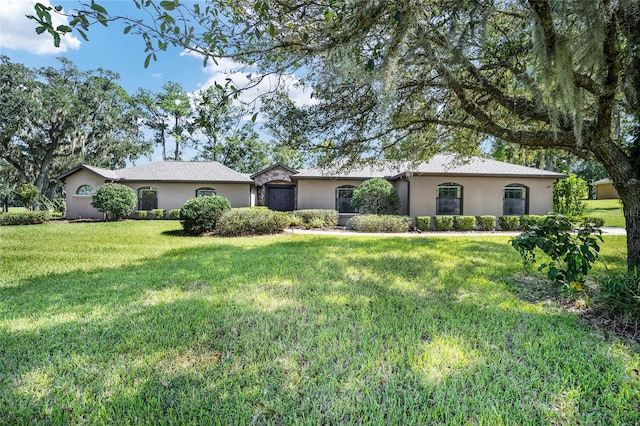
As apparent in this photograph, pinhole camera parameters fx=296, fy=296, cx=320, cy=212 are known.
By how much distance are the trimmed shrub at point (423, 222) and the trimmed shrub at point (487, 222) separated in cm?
241

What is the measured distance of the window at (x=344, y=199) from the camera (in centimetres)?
1568

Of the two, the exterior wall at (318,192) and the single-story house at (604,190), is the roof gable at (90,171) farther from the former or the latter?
the single-story house at (604,190)

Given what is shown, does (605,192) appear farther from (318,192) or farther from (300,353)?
(300,353)

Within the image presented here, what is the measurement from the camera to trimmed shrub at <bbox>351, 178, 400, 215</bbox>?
13.3 meters

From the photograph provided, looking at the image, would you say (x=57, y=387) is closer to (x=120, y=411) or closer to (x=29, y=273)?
(x=120, y=411)

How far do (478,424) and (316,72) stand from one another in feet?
14.5

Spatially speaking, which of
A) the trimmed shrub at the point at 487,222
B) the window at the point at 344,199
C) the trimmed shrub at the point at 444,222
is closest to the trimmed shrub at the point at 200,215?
the window at the point at 344,199

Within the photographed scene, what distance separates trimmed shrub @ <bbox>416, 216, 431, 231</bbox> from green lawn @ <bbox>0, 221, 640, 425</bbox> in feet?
25.7

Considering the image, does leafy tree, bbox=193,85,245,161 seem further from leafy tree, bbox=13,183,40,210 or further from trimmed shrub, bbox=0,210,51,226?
leafy tree, bbox=13,183,40,210

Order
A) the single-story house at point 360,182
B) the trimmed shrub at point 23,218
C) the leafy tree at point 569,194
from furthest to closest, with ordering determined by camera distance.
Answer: the leafy tree at point 569,194 < the trimmed shrub at point 23,218 < the single-story house at point 360,182

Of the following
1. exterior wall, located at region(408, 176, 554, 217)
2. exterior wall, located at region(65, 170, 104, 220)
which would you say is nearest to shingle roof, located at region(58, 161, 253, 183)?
exterior wall, located at region(65, 170, 104, 220)

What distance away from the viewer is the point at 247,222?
10898 millimetres

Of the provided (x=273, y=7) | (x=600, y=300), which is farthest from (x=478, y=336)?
(x=273, y=7)

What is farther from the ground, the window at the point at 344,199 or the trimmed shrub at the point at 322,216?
the window at the point at 344,199
